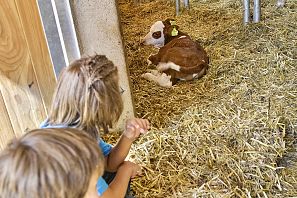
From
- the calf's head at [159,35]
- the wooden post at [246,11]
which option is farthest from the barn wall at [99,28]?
the wooden post at [246,11]

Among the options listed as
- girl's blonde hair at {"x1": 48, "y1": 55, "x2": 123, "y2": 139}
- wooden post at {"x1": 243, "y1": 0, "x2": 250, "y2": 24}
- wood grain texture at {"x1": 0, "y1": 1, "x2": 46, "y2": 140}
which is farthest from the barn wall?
wooden post at {"x1": 243, "y1": 0, "x2": 250, "y2": 24}

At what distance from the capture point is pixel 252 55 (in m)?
3.51

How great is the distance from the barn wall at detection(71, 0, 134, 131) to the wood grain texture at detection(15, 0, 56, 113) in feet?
0.94

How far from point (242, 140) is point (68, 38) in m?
1.20

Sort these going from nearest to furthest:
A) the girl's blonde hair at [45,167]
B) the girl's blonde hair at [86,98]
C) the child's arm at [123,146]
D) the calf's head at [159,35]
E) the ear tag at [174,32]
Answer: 1. the girl's blonde hair at [45,167]
2. the girl's blonde hair at [86,98]
3. the child's arm at [123,146]
4. the ear tag at [174,32]
5. the calf's head at [159,35]

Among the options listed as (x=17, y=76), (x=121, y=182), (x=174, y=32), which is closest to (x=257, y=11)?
(x=174, y=32)

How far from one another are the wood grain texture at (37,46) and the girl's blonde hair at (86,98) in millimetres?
620

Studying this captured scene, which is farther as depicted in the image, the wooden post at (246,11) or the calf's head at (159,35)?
the calf's head at (159,35)

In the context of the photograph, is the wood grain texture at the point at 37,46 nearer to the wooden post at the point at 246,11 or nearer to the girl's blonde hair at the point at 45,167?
the girl's blonde hair at the point at 45,167

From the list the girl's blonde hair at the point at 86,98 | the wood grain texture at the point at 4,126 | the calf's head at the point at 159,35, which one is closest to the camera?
the girl's blonde hair at the point at 86,98

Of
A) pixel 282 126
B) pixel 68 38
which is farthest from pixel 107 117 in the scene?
pixel 282 126

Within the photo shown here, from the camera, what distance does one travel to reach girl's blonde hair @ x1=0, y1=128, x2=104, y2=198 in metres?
0.92

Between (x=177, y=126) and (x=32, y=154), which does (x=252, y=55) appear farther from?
(x=32, y=154)

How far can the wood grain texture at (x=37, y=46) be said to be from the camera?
196 cm
